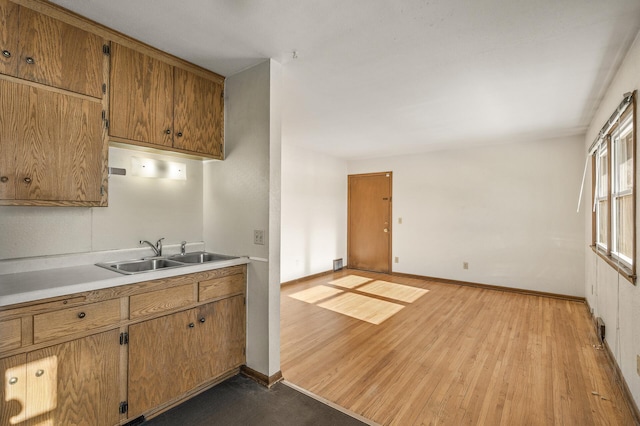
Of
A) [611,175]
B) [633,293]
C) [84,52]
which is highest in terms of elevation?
[84,52]

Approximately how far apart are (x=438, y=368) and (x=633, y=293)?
4.72ft

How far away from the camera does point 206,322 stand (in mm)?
2168

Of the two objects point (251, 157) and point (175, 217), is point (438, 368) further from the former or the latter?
point (175, 217)

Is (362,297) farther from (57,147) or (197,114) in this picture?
(57,147)

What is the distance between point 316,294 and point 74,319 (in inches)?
134

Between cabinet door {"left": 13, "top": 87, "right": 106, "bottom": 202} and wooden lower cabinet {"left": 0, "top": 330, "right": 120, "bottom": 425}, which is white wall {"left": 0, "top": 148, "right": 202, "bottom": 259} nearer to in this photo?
cabinet door {"left": 13, "top": 87, "right": 106, "bottom": 202}

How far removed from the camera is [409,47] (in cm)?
215

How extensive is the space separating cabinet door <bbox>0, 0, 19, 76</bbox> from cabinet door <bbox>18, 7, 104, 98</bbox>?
0.08 feet

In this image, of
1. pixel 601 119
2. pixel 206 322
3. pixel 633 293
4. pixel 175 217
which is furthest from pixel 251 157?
pixel 601 119

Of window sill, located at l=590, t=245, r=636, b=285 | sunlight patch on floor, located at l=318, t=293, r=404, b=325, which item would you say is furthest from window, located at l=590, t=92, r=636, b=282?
sunlight patch on floor, located at l=318, t=293, r=404, b=325

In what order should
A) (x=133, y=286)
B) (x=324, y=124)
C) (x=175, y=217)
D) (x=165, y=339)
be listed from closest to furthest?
1. (x=133, y=286)
2. (x=165, y=339)
3. (x=175, y=217)
4. (x=324, y=124)

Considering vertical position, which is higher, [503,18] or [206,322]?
[503,18]

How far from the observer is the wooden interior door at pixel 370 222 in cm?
625

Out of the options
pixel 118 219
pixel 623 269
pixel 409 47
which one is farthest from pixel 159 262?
pixel 623 269
